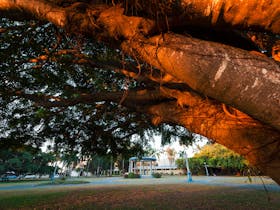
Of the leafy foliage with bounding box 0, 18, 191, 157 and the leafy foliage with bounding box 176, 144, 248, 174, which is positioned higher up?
the leafy foliage with bounding box 176, 144, 248, 174

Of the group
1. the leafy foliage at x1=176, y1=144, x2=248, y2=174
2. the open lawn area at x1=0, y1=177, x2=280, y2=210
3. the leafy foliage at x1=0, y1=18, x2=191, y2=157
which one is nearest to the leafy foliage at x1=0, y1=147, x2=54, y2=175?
the leafy foliage at x1=176, y1=144, x2=248, y2=174

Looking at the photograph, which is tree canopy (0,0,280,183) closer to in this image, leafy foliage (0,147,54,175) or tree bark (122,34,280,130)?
tree bark (122,34,280,130)

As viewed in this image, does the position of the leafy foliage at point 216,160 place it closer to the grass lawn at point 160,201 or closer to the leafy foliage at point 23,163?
the grass lawn at point 160,201

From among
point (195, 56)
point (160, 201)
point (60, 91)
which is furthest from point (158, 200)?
point (195, 56)

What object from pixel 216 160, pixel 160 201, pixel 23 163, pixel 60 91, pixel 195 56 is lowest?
pixel 160 201

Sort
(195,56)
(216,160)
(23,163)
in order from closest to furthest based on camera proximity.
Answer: (195,56)
(216,160)
(23,163)

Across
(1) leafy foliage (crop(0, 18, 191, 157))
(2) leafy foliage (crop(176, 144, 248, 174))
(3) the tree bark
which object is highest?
(2) leafy foliage (crop(176, 144, 248, 174))

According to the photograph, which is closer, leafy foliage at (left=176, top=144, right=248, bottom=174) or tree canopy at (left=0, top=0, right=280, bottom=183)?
tree canopy at (left=0, top=0, right=280, bottom=183)

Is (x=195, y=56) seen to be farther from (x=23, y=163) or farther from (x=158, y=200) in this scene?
(x=23, y=163)

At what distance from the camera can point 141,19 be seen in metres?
2.49

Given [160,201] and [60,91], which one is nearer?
[60,91]

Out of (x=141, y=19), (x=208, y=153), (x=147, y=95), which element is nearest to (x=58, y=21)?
(x=141, y=19)

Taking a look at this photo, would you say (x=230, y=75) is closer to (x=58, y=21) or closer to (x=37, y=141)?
(x=58, y=21)

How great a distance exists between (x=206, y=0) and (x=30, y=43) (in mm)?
5223
